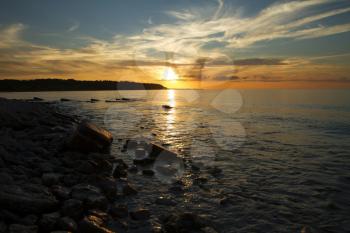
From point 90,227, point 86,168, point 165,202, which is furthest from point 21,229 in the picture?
point 86,168

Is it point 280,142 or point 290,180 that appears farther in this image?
point 280,142

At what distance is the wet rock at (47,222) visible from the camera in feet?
19.8

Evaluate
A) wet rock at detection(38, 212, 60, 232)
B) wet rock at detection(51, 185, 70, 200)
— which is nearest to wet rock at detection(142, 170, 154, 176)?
wet rock at detection(51, 185, 70, 200)

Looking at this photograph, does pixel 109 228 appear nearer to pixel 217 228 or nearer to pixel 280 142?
pixel 217 228

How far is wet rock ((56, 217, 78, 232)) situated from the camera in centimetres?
605

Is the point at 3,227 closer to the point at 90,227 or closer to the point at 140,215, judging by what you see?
the point at 90,227

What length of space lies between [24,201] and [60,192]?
1284 millimetres

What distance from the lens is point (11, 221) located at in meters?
6.00

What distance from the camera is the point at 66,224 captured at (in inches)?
240

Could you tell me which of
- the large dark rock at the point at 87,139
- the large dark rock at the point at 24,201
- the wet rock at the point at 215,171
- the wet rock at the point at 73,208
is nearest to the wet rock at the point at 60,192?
the large dark rock at the point at 24,201

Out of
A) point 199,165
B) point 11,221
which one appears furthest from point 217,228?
point 199,165

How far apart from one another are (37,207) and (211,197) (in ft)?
17.7

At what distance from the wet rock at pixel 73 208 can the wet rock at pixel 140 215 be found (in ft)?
4.59

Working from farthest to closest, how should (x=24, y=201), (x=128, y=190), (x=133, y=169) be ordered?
(x=133, y=169)
(x=128, y=190)
(x=24, y=201)
